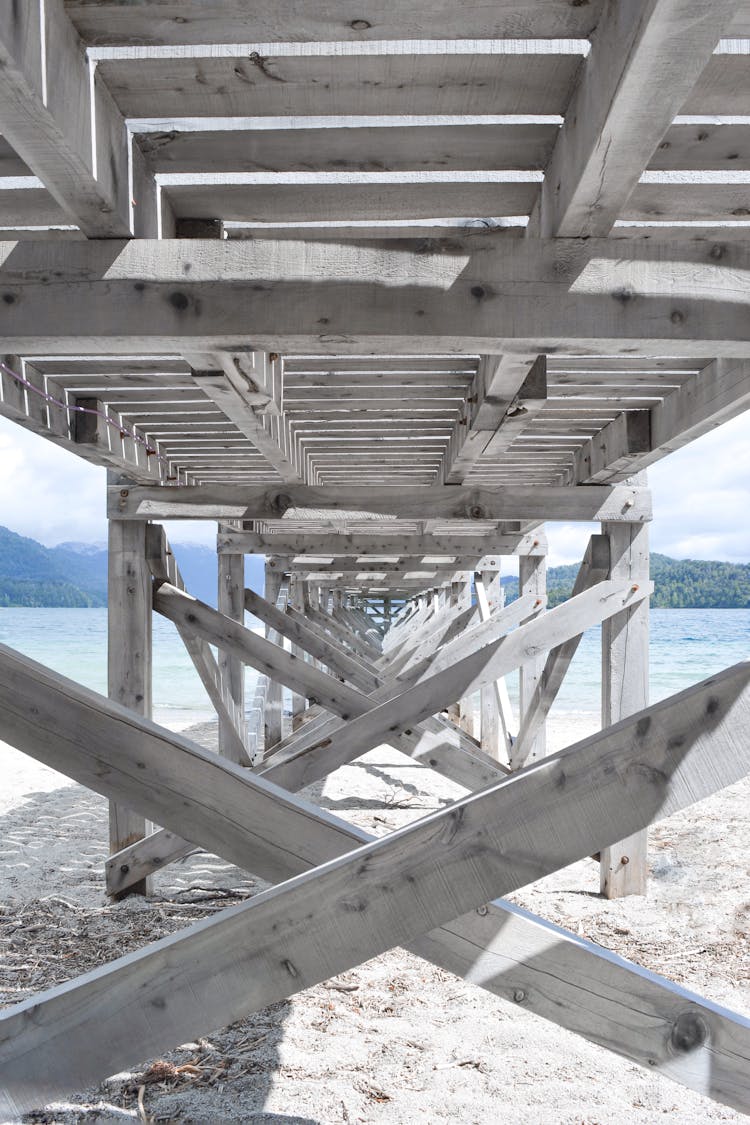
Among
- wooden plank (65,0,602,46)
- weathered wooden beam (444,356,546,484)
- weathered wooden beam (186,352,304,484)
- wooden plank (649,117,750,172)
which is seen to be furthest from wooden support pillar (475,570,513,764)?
wooden plank (65,0,602,46)

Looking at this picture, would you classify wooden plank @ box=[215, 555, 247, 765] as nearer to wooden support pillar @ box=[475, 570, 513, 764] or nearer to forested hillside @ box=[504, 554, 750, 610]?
wooden support pillar @ box=[475, 570, 513, 764]

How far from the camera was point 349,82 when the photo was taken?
180 centimetres

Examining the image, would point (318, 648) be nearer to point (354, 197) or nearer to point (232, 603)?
point (232, 603)

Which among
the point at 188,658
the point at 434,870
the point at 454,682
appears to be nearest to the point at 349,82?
the point at 434,870

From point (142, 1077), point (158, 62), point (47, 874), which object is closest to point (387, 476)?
point (47, 874)

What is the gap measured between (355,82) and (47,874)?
16.6 ft

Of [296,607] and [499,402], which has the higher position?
[499,402]

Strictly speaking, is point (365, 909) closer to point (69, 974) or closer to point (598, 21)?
point (598, 21)

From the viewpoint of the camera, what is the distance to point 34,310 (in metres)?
2.15

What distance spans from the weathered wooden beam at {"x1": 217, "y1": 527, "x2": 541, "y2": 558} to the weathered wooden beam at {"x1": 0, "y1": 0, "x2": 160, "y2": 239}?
4.86 metres

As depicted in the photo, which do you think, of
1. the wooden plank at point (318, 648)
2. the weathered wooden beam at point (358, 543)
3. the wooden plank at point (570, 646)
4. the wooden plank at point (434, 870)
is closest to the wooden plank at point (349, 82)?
the wooden plank at point (434, 870)

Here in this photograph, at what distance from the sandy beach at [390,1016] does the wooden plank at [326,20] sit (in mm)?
2100

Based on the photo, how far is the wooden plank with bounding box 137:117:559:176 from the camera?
1.98m

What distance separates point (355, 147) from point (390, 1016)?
10.3 feet
